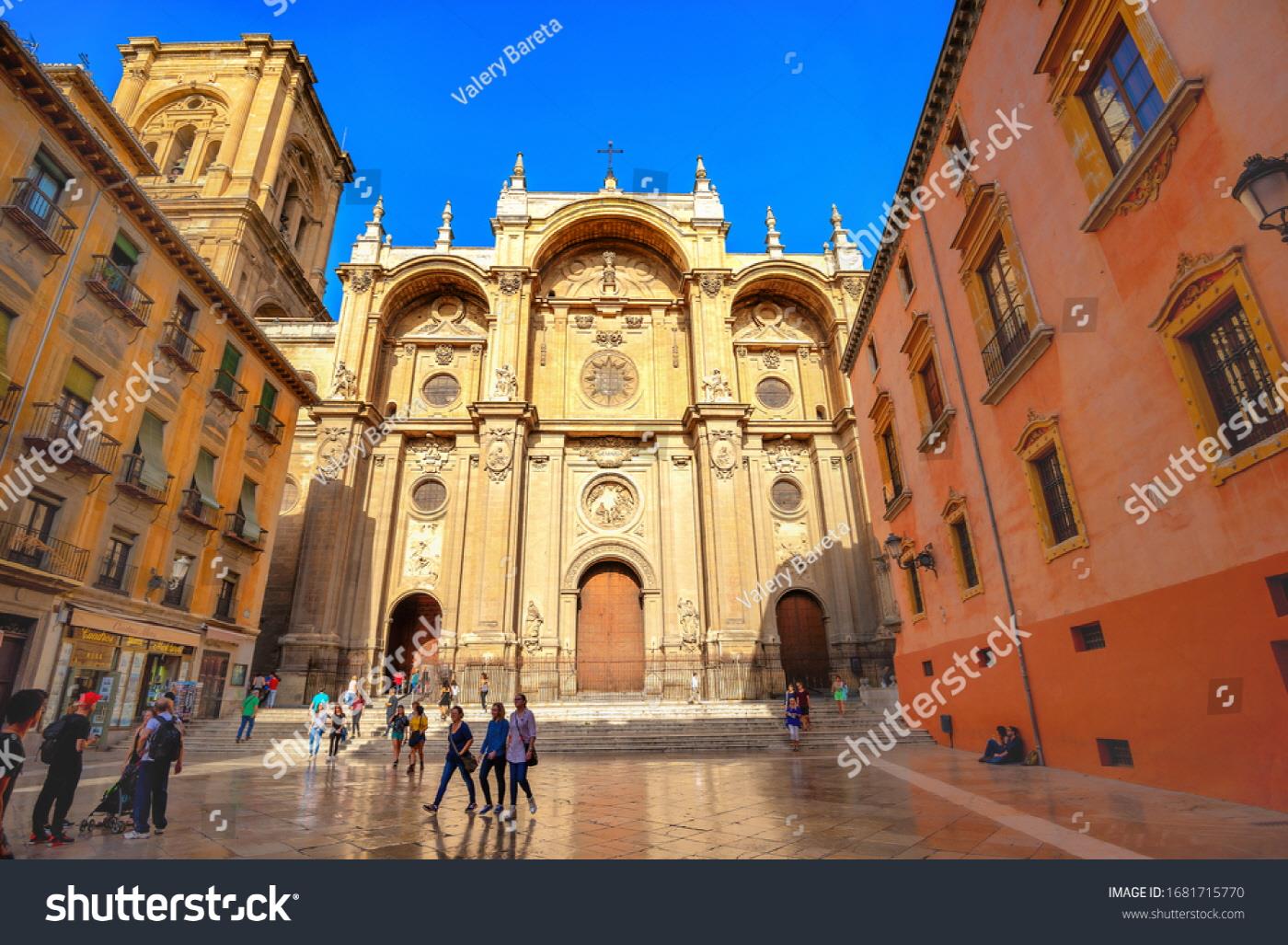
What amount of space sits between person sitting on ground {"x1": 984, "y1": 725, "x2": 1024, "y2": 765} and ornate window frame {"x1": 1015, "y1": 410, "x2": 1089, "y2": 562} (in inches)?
119

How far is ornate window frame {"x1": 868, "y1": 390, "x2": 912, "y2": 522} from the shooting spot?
1530cm

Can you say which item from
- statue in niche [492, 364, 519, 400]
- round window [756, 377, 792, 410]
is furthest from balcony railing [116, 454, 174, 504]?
round window [756, 377, 792, 410]

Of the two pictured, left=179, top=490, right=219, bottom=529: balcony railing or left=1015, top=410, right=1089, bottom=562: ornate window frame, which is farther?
left=179, top=490, right=219, bottom=529: balcony railing

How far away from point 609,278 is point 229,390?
1788cm

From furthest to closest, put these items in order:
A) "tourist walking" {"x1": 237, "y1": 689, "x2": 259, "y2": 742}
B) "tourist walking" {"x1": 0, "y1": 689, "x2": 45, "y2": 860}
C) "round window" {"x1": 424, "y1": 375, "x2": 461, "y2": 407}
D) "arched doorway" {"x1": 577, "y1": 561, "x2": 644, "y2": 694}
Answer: "round window" {"x1": 424, "y1": 375, "x2": 461, "y2": 407}
"arched doorway" {"x1": 577, "y1": 561, "x2": 644, "y2": 694}
"tourist walking" {"x1": 237, "y1": 689, "x2": 259, "y2": 742}
"tourist walking" {"x1": 0, "y1": 689, "x2": 45, "y2": 860}

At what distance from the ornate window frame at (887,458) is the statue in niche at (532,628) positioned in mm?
13394

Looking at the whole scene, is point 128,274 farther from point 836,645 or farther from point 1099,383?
point 836,645

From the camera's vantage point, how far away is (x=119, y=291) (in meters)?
14.5

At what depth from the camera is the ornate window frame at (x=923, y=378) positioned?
12.5m

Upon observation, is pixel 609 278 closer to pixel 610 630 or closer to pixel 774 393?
pixel 774 393

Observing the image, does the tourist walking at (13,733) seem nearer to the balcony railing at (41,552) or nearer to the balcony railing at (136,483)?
the balcony railing at (41,552)

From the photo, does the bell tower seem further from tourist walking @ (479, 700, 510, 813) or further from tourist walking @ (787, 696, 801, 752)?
tourist walking @ (787, 696, 801, 752)

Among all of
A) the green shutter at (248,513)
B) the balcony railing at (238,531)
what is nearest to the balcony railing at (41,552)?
the balcony railing at (238,531)
